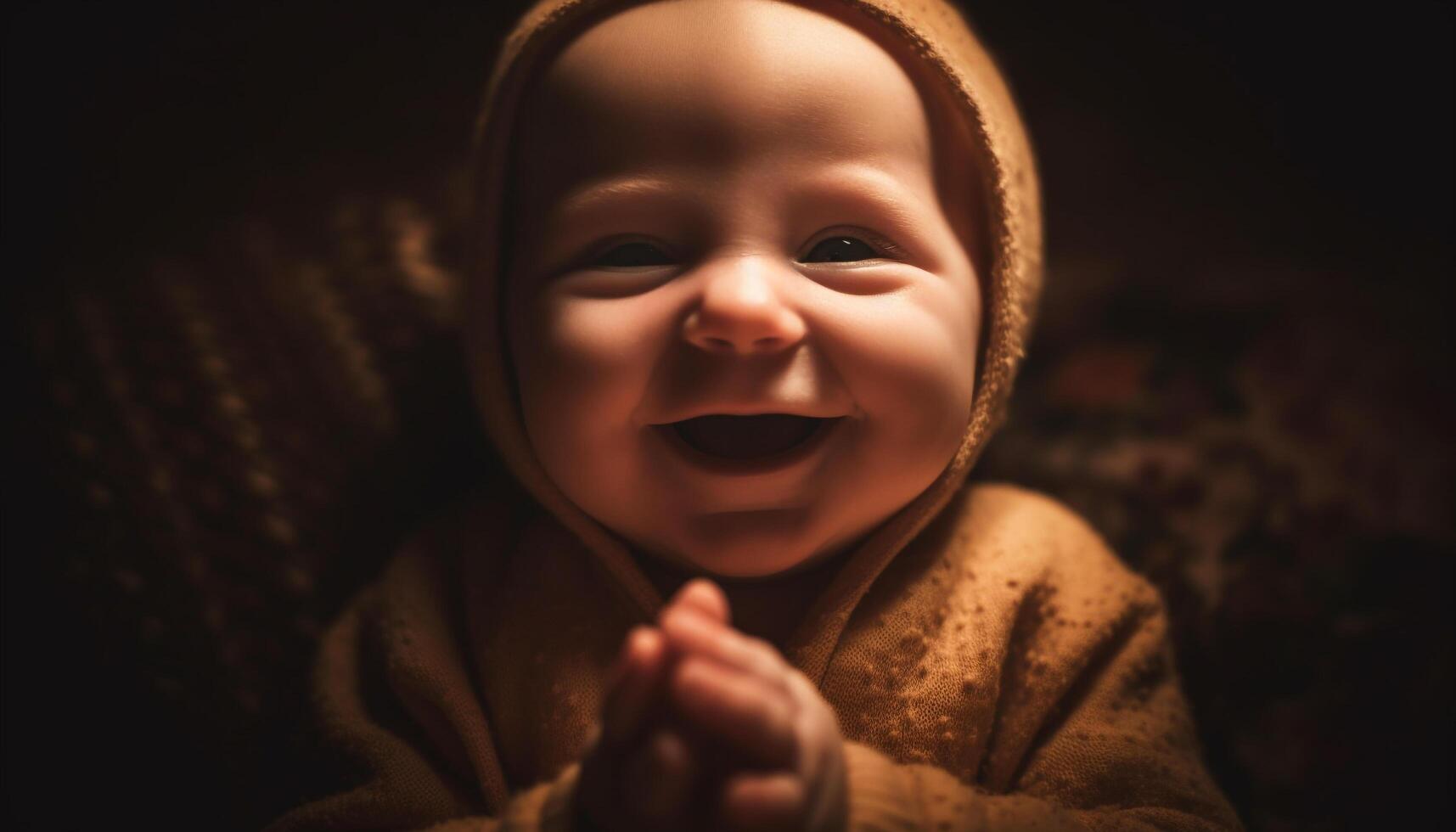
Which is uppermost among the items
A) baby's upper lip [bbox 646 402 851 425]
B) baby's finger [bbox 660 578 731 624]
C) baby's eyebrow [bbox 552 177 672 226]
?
baby's eyebrow [bbox 552 177 672 226]

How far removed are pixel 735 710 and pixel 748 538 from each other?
0.25 metres

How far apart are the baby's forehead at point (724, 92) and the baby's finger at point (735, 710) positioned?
0.42m

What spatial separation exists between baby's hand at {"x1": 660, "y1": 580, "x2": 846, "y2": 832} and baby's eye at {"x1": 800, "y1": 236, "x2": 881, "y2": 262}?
0.33 m

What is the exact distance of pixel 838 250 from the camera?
2.88 feet

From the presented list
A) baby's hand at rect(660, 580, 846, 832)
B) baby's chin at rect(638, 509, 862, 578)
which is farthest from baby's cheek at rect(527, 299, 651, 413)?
baby's hand at rect(660, 580, 846, 832)

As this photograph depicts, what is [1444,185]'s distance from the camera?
4.65ft

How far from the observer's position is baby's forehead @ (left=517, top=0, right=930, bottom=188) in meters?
0.84

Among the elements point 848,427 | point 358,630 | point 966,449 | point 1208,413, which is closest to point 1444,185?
point 1208,413

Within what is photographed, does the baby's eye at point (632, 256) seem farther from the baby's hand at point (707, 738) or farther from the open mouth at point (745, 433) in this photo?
the baby's hand at point (707, 738)

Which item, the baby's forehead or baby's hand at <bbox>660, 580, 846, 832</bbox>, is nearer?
baby's hand at <bbox>660, 580, 846, 832</bbox>

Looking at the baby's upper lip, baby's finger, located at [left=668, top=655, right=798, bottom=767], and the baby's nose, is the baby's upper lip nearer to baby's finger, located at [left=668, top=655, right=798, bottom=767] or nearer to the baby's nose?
the baby's nose

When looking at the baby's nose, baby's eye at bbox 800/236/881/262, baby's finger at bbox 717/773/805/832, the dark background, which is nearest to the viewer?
baby's finger at bbox 717/773/805/832

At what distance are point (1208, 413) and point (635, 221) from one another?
82 cm

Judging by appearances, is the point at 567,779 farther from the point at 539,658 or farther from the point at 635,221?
the point at 635,221
